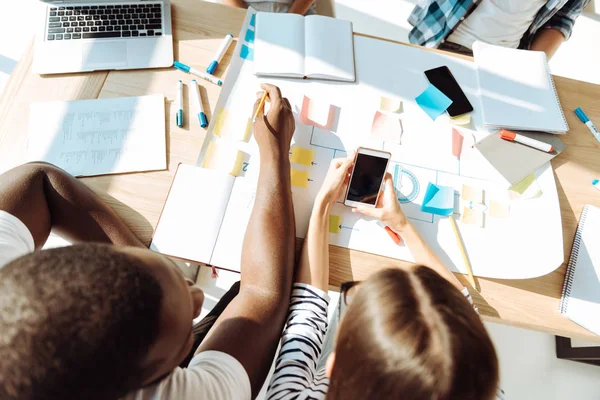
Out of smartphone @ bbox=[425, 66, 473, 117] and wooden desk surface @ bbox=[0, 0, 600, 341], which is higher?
smartphone @ bbox=[425, 66, 473, 117]

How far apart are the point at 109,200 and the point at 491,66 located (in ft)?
3.32

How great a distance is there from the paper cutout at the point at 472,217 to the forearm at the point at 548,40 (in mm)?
723

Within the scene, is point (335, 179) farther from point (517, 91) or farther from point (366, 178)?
point (517, 91)

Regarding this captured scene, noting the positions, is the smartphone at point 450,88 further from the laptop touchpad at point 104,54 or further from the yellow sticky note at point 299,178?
the laptop touchpad at point 104,54

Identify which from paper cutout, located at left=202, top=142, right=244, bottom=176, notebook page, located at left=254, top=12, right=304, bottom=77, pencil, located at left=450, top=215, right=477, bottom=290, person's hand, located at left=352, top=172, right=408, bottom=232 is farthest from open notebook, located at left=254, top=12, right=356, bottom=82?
pencil, located at left=450, top=215, right=477, bottom=290

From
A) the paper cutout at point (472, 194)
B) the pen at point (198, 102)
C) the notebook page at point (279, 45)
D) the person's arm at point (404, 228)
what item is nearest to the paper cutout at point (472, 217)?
the paper cutout at point (472, 194)

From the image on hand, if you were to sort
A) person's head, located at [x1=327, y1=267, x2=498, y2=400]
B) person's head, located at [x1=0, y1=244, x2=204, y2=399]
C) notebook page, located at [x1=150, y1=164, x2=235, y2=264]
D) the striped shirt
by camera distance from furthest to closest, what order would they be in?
notebook page, located at [x1=150, y1=164, x2=235, y2=264]
the striped shirt
person's head, located at [x1=327, y1=267, x2=498, y2=400]
person's head, located at [x1=0, y1=244, x2=204, y2=399]

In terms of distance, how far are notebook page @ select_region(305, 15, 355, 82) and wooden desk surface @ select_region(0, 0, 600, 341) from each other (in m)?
0.20

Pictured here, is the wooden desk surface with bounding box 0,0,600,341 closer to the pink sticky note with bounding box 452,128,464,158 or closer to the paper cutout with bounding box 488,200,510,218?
the paper cutout with bounding box 488,200,510,218

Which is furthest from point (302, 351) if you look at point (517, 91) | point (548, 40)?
point (548, 40)

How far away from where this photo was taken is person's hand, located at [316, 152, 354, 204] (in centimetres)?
89

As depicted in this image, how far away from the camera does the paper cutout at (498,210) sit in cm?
94

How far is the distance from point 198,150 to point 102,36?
0.41 meters

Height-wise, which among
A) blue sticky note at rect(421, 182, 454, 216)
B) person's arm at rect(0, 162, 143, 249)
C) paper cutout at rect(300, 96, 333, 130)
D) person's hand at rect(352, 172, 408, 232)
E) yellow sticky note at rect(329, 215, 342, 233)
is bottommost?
person's arm at rect(0, 162, 143, 249)
